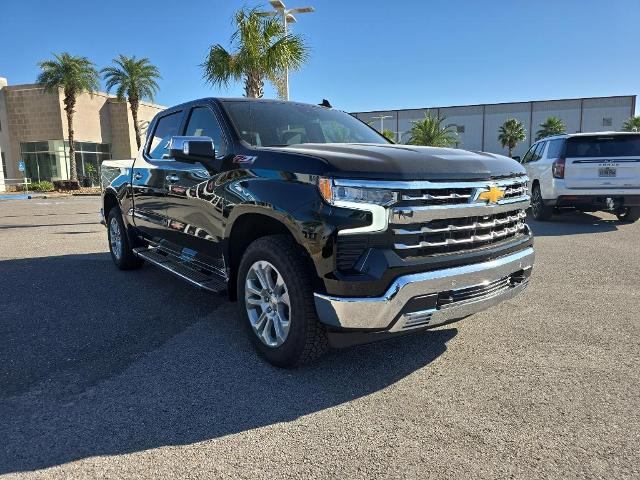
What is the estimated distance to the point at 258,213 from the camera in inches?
129

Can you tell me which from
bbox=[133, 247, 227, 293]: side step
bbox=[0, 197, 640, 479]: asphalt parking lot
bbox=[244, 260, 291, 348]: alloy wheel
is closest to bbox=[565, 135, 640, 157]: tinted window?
bbox=[0, 197, 640, 479]: asphalt parking lot

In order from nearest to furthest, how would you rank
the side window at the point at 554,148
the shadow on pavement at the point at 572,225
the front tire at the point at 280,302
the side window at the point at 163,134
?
the front tire at the point at 280,302, the side window at the point at 163,134, the shadow on pavement at the point at 572,225, the side window at the point at 554,148

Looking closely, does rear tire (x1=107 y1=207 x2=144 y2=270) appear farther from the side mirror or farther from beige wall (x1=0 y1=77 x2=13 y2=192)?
beige wall (x1=0 y1=77 x2=13 y2=192)

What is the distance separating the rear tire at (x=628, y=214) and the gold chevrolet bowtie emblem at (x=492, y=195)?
26.5 feet

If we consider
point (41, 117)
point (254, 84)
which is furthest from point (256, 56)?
point (41, 117)

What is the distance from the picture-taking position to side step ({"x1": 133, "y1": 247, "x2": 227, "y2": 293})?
3.90 metres

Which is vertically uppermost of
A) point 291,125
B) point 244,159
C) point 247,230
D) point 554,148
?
point 291,125

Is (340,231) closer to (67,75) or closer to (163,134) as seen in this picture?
(163,134)

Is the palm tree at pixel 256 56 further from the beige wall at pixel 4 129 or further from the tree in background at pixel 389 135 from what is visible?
the beige wall at pixel 4 129

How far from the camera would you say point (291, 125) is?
419cm

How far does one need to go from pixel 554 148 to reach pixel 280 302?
898 centimetres

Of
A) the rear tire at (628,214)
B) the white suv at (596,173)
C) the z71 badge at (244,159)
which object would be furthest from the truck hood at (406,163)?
the rear tire at (628,214)

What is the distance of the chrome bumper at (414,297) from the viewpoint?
2.73m

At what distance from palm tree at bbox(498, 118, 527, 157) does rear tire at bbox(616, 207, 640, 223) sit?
53.2 metres
